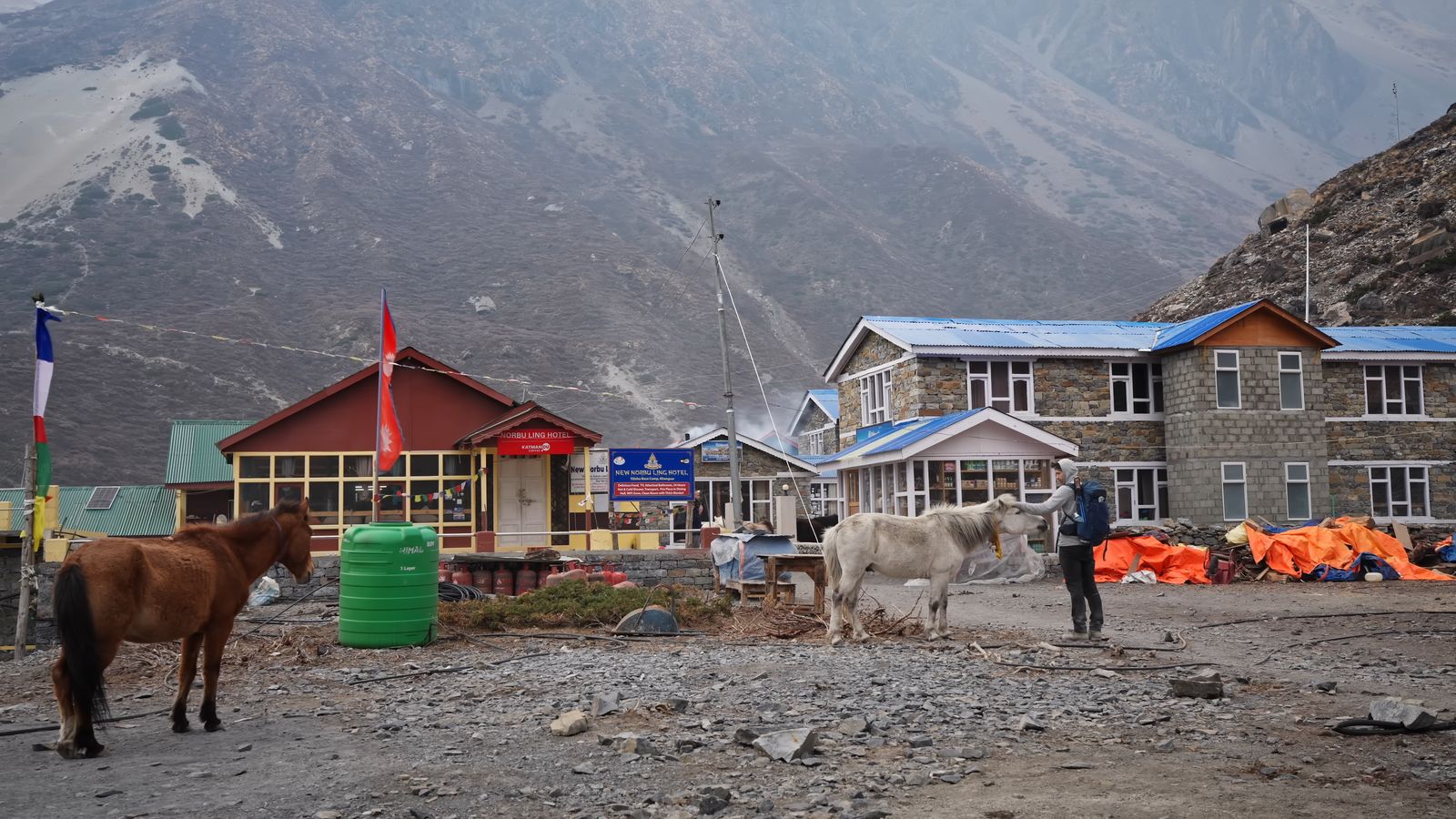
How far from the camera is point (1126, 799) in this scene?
5.88 metres

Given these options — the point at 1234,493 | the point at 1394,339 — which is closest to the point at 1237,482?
the point at 1234,493

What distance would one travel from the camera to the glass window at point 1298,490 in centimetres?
3105

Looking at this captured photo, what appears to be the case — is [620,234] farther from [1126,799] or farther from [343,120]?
[1126,799]

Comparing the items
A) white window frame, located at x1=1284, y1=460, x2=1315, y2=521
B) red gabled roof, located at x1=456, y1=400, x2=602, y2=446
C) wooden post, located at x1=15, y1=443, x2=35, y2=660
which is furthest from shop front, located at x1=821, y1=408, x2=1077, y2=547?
Result: wooden post, located at x1=15, y1=443, x2=35, y2=660

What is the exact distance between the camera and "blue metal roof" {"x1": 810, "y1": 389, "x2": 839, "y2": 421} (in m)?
43.8

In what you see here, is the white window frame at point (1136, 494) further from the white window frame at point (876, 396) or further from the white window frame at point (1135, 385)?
the white window frame at point (876, 396)

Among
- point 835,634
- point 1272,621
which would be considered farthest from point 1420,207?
point 835,634

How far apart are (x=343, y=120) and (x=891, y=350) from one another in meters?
136

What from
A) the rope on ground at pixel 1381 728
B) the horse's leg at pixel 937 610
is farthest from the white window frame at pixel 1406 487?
the rope on ground at pixel 1381 728

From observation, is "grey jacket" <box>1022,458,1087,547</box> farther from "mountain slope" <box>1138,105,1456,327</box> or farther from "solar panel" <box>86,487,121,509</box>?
"solar panel" <box>86,487,121,509</box>

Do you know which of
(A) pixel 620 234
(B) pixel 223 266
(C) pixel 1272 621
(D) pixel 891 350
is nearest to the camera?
(C) pixel 1272 621

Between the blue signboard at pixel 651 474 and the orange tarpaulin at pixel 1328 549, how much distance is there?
44.1 feet

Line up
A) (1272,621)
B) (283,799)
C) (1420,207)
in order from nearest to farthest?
(283,799), (1272,621), (1420,207)

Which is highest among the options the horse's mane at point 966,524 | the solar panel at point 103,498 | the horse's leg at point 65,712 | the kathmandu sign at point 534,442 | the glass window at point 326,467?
the kathmandu sign at point 534,442
